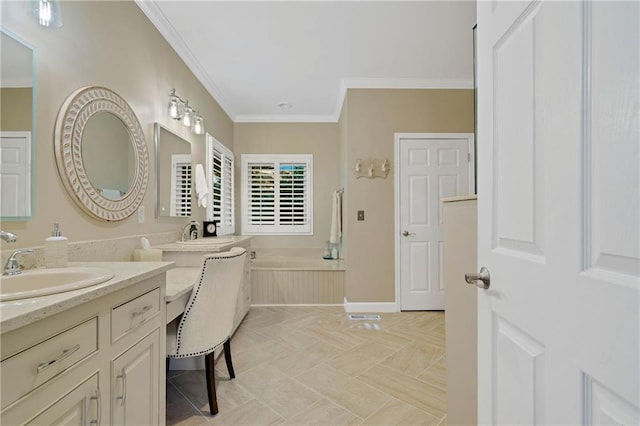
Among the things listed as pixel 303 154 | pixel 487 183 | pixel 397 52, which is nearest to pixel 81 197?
pixel 487 183

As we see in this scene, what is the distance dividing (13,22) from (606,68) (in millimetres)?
1971

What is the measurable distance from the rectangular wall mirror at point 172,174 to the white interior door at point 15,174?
3.62 ft

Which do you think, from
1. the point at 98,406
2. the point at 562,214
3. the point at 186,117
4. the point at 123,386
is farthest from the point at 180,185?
the point at 562,214

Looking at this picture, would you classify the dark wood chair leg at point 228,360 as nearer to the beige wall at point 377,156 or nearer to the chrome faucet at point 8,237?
the chrome faucet at point 8,237

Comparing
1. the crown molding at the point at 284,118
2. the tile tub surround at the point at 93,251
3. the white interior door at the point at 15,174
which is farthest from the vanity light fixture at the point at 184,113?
the crown molding at the point at 284,118

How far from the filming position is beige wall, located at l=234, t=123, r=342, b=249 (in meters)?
4.75

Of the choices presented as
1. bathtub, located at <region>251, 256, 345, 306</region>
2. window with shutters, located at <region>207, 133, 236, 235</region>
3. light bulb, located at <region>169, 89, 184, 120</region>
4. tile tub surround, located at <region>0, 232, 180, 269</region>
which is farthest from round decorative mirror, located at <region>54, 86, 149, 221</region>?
bathtub, located at <region>251, 256, 345, 306</region>

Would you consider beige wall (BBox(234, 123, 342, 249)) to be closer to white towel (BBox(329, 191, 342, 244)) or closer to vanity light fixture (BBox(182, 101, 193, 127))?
white towel (BBox(329, 191, 342, 244))

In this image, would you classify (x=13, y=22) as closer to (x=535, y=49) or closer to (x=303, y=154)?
(x=535, y=49)

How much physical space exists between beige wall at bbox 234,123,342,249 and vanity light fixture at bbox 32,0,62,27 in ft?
11.2

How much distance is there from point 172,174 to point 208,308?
149 centimetres

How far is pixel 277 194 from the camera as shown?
189 inches

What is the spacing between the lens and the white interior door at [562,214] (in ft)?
1.53

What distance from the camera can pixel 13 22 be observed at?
3.97ft
